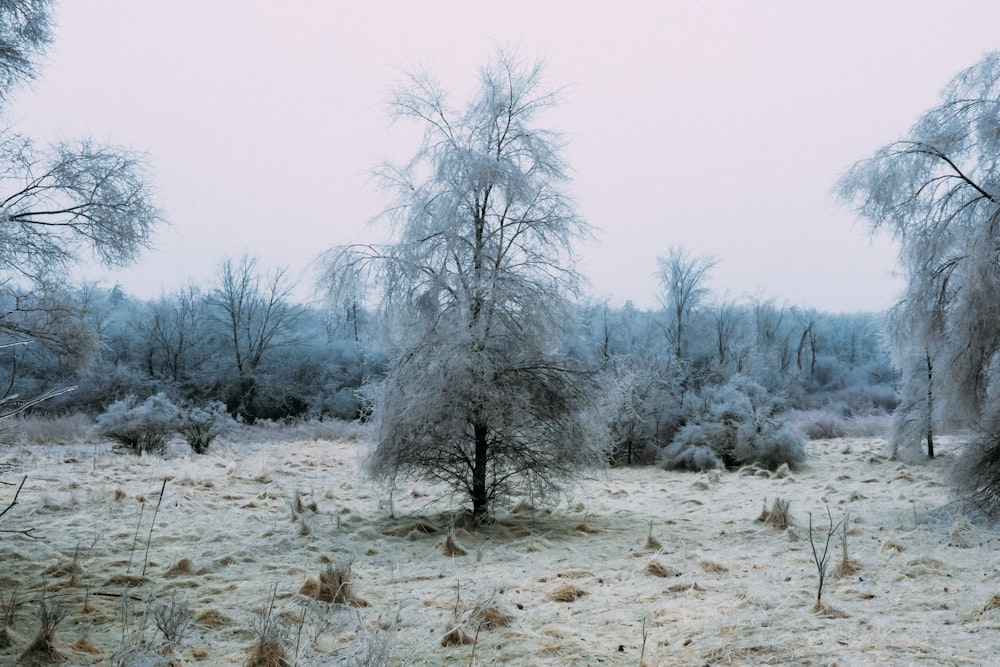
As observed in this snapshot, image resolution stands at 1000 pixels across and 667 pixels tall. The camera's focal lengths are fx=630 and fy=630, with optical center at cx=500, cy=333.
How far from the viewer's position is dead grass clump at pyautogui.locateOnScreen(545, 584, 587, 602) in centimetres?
507

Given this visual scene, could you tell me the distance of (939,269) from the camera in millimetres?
8008

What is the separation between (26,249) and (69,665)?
5.41m

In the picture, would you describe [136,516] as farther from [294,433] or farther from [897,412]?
[897,412]

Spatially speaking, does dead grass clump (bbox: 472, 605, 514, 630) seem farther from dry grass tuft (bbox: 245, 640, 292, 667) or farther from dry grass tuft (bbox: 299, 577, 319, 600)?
dry grass tuft (bbox: 299, 577, 319, 600)

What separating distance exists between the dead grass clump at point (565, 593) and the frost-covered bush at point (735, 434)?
39.5ft

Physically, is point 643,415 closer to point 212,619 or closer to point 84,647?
point 212,619

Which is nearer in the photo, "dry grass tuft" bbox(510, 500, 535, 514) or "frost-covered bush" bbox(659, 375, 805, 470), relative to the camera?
"dry grass tuft" bbox(510, 500, 535, 514)

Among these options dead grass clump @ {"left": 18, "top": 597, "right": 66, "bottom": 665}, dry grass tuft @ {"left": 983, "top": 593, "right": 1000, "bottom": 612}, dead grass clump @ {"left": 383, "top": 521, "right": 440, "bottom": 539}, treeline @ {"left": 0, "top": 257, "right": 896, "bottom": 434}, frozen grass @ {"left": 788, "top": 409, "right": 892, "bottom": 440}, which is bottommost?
dead grass clump @ {"left": 383, "top": 521, "right": 440, "bottom": 539}

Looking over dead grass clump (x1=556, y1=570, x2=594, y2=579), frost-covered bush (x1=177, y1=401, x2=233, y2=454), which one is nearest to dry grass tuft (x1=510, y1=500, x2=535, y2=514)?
dead grass clump (x1=556, y1=570, x2=594, y2=579)

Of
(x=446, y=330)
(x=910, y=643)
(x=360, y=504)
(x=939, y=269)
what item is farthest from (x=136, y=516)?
(x=939, y=269)

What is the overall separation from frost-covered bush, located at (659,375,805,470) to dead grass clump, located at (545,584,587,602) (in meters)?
12.0

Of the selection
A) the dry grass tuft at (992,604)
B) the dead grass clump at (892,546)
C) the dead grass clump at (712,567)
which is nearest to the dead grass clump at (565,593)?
the dead grass clump at (712,567)

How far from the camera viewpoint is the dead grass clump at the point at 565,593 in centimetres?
507

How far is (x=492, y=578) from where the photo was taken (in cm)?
581
